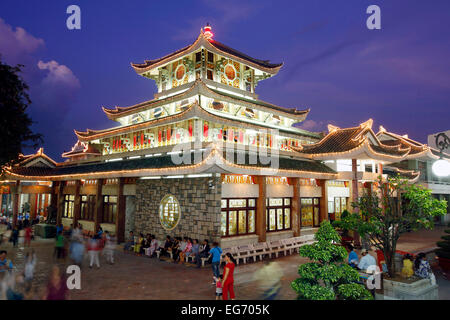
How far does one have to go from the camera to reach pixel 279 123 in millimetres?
25562

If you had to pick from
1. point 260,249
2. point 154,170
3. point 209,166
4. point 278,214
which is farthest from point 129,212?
point 278,214

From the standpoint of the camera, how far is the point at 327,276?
8.49m

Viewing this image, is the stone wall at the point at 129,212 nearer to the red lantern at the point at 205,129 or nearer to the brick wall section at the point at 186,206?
the brick wall section at the point at 186,206

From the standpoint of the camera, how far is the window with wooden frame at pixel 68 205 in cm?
2767

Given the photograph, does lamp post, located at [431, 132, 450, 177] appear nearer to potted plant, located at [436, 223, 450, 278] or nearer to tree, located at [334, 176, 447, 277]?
tree, located at [334, 176, 447, 277]

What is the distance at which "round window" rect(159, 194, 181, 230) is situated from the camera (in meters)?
17.8

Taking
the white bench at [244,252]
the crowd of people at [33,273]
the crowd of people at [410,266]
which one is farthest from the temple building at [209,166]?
the crowd of people at [410,266]

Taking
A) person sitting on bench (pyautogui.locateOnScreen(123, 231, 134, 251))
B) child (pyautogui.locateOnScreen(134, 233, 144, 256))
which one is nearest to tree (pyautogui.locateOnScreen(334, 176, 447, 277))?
child (pyautogui.locateOnScreen(134, 233, 144, 256))

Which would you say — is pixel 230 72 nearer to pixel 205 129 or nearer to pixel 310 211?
pixel 205 129

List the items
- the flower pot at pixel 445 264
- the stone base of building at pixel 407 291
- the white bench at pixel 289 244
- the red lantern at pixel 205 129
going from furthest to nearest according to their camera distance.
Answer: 1. the red lantern at pixel 205 129
2. the white bench at pixel 289 244
3. the flower pot at pixel 445 264
4. the stone base of building at pixel 407 291

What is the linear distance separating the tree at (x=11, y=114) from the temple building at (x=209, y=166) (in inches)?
257
